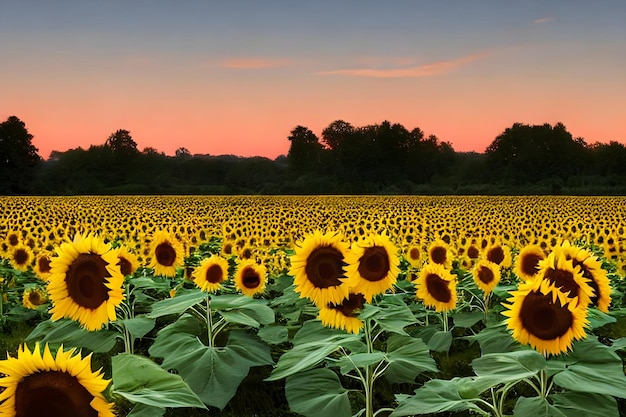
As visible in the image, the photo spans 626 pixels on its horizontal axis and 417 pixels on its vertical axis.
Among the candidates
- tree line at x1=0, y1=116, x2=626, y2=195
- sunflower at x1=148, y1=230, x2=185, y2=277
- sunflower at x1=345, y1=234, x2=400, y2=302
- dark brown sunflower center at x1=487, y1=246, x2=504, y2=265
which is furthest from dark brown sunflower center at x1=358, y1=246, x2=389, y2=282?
tree line at x1=0, y1=116, x2=626, y2=195

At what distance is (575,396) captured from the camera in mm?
2766

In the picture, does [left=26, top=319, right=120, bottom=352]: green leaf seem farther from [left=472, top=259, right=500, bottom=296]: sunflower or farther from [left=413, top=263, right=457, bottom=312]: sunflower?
[left=472, top=259, right=500, bottom=296]: sunflower

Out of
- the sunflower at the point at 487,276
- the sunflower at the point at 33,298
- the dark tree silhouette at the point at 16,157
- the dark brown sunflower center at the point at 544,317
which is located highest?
the dark tree silhouette at the point at 16,157

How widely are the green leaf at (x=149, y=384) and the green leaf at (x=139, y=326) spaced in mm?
1917

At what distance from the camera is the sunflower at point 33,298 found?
706 centimetres

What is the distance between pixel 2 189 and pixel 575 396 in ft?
227

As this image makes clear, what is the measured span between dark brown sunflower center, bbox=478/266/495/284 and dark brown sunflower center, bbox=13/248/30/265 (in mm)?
5719

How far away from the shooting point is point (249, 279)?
18.0ft

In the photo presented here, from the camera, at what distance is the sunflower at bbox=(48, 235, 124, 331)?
3182 mm

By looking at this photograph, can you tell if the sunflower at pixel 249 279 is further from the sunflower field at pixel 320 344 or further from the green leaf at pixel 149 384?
the green leaf at pixel 149 384

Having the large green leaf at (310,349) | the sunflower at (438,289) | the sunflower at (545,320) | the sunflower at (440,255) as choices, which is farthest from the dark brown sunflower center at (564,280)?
the sunflower at (440,255)

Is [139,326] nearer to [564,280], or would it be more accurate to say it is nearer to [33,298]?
[564,280]

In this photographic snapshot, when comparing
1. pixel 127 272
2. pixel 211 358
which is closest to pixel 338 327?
pixel 211 358

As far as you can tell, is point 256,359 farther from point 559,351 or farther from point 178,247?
point 178,247
